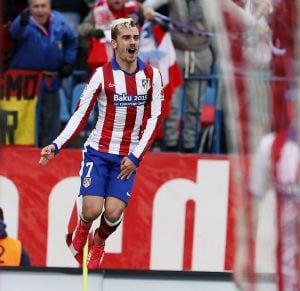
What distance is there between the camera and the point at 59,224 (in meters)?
10.8

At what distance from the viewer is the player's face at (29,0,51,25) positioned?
1045cm

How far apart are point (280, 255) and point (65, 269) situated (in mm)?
3211

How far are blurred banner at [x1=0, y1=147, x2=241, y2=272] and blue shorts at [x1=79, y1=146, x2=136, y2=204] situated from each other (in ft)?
5.89

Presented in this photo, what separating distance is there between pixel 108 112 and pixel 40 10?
205cm

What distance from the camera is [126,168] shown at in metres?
8.66

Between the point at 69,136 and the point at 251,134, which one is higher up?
the point at 69,136

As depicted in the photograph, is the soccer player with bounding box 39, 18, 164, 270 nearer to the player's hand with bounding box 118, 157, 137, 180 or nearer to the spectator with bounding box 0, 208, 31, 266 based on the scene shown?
the player's hand with bounding box 118, 157, 137, 180

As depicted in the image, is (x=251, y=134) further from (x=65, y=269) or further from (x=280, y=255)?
(x=65, y=269)

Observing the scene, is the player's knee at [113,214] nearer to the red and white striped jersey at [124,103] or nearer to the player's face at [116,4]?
the red and white striped jersey at [124,103]

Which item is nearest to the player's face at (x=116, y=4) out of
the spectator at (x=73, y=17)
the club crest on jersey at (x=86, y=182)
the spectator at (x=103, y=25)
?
the spectator at (x=103, y=25)

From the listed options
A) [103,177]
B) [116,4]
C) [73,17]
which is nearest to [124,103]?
[103,177]

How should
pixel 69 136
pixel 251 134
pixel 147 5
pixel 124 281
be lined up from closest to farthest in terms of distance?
pixel 251 134
pixel 124 281
pixel 69 136
pixel 147 5

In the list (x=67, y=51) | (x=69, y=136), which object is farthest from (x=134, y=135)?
(x=67, y=51)

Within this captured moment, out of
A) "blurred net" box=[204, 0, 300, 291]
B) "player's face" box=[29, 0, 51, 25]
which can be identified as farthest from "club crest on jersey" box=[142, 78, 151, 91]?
"blurred net" box=[204, 0, 300, 291]
